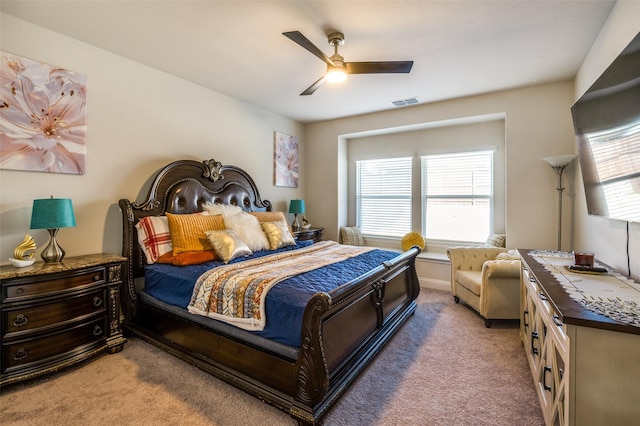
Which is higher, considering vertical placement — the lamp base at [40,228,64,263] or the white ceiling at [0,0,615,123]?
the white ceiling at [0,0,615,123]

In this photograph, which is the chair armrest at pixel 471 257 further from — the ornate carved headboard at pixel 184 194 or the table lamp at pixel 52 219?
the table lamp at pixel 52 219

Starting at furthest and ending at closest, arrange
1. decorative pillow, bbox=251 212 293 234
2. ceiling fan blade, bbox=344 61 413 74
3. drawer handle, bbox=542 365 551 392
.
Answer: decorative pillow, bbox=251 212 293 234 < ceiling fan blade, bbox=344 61 413 74 < drawer handle, bbox=542 365 551 392

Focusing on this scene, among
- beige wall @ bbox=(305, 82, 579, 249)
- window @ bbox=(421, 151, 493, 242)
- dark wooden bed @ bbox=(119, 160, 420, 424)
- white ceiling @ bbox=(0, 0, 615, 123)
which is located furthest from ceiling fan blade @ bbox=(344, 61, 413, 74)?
window @ bbox=(421, 151, 493, 242)

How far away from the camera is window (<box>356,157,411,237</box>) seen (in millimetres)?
5078

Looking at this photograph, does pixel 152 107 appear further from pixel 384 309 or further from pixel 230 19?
pixel 384 309

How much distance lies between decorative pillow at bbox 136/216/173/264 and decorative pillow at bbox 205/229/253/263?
427 mm

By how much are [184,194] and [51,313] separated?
158 cm

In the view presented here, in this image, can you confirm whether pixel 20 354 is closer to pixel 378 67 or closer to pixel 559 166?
pixel 378 67

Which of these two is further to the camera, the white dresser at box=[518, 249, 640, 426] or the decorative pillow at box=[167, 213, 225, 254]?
the decorative pillow at box=[167, 213, 225, 254]

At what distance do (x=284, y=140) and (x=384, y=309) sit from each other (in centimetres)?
341

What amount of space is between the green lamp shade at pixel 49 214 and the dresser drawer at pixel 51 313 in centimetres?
59

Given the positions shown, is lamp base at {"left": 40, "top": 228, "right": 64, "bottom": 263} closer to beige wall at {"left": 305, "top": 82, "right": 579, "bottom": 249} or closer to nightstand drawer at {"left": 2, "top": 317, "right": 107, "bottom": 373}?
nightstand drawer at {"left": 2, "top": 317, "right": 107, "bottom": 373}

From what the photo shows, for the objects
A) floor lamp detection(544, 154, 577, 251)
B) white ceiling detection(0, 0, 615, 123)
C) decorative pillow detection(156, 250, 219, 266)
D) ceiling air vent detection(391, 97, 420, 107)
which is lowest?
decorative pillow detection(156, 250, 219, 266)

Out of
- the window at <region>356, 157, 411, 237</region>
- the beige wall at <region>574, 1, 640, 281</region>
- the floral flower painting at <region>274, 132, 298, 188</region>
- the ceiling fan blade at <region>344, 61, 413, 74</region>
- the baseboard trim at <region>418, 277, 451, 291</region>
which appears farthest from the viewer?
the window at <region>356, 157, 411, 237</region>
